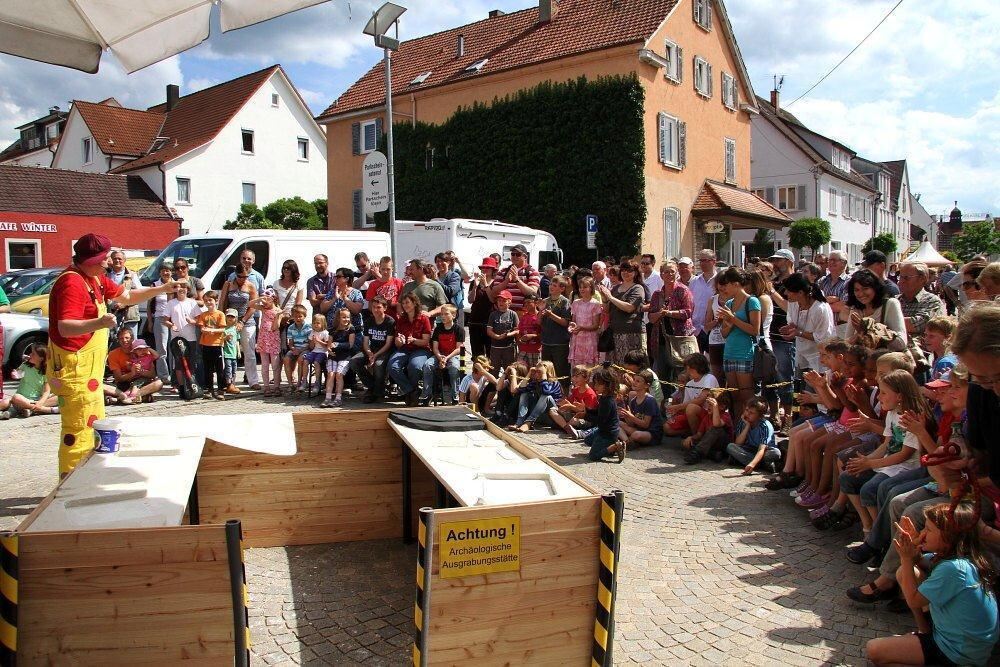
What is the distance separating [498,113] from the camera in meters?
28.6

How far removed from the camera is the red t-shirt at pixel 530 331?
1132 cm

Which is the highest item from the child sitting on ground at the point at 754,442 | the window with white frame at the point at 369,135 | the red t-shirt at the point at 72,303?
the window with white frame at the point at 369,135

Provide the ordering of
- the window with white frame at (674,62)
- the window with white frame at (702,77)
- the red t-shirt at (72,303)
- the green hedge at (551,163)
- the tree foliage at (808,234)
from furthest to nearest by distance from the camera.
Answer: the tree foliage at (808,234) < the window with white frame at (702,77) < the window with white frame at (674,62) < the green hedge at (551,163) < the red t-shirt at (72,303)

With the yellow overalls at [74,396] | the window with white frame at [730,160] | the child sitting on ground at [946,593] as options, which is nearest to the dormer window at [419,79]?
the window with white frame at [730,160]

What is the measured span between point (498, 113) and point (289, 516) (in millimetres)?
24637

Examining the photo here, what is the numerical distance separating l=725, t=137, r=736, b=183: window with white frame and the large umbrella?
30.6 m

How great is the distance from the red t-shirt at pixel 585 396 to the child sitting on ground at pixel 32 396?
290 inches

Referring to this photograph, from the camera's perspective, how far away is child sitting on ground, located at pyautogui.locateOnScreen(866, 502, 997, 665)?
3.76 metres

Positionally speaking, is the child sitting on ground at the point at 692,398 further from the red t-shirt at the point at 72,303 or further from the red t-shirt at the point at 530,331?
the red t-shirt at the point at 72,303

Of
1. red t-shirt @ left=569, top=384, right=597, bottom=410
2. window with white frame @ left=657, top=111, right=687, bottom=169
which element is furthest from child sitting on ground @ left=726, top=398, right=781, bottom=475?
window with white frame @ left=657, top=111, right=687, bottom=169

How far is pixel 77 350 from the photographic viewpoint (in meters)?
5.66

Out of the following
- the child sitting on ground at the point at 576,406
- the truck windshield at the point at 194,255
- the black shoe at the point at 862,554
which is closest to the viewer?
the black shoe at the point at 862,554

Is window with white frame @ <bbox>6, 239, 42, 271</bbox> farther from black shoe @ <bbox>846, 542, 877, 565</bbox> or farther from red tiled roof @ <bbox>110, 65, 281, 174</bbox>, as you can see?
black shoe @ <bbox>846, 542, 877, 565</bbox>

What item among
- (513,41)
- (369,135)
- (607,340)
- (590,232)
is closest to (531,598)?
(607,340)
